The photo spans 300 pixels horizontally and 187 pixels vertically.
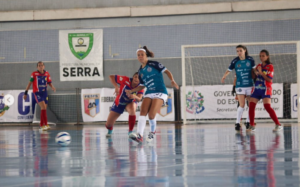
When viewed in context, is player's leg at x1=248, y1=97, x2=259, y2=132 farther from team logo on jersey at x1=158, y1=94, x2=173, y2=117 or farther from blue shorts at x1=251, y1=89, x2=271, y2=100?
team logo on jersey at x1=158, y1=94, x2=173, y2=117

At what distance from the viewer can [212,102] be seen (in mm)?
19500

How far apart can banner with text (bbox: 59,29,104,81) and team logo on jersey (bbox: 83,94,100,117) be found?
1.10m

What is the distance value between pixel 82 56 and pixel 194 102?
5.11 m

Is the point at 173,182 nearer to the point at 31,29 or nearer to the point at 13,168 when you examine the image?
the point at 13,168

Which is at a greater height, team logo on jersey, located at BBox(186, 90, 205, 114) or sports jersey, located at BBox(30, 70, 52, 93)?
sports jersey, located at BBox(30, 70, 52, 93)

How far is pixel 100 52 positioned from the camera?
71.5ft

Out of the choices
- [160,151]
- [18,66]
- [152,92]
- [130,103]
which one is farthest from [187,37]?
[160,151]

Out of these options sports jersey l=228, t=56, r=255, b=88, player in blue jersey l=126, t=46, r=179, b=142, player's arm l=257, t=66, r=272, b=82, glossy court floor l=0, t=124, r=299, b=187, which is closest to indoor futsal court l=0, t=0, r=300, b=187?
sports jersey l=228, t=56, r=255, b=88

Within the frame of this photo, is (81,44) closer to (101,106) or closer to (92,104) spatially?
(92,104)

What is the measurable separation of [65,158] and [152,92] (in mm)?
3072

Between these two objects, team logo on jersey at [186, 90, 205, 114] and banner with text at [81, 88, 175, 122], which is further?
banner with text at [81, 88, 175, 122]

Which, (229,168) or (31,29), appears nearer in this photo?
(229,168)

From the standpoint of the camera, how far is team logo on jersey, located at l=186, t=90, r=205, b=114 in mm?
19531

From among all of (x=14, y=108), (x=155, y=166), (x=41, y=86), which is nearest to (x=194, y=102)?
(x=41, y=86)
